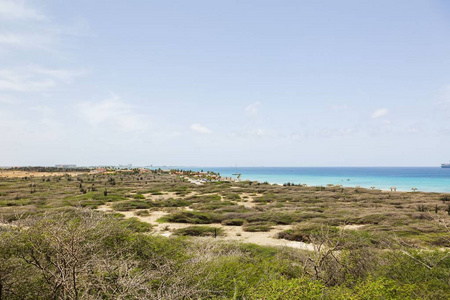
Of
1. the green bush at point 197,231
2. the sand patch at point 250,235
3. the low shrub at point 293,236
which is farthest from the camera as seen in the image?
the green bush at point 197,231

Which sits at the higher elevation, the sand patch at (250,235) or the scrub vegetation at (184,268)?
the scrub vegetation at (184,268)

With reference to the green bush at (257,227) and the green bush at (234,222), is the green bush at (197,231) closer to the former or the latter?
the green bush at (257,227)

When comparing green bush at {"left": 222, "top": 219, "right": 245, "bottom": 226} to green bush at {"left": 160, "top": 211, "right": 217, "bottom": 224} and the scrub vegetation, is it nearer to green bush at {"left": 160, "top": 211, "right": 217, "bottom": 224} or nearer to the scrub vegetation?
green bush at {"left": 160, "top": 211, "right": 217, "bottom": 224}

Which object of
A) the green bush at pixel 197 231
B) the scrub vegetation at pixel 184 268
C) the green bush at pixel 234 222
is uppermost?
the scrub vegetation at pixel 184 268

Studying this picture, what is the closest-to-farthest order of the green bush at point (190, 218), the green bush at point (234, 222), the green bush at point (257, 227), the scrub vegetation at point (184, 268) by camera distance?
the scrub vegetation at point (184, 268)
the green bush at point (257, 227)
the green bush at point (234, 222)
the green bush at point (190, 218)

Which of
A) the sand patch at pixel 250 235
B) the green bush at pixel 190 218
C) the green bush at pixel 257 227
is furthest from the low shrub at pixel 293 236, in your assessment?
the green bush at pixel 190 218

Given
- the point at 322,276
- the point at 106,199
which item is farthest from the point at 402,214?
the point at 106,199

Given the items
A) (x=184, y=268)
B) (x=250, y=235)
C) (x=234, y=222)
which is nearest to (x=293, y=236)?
(x=250, y=235)

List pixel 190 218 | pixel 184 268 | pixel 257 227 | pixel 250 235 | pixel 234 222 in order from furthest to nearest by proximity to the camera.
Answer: pixel 190 218
pixel 234 222
pixel 257 227
pixel 250 235
pixel 184 268

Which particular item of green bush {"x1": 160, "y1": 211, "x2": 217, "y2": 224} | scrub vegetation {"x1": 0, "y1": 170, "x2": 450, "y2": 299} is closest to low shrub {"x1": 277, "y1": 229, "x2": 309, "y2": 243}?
scrub vegetation {"x1": 0, "y1": 170, "x2": 450, "y2": 299}

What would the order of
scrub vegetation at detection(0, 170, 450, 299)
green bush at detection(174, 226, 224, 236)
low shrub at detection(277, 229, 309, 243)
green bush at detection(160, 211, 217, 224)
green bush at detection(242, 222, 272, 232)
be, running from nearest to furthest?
scrub vegetation at detection(0, 170, 450, 299) → low shrub at detection(277, 229, 309, 243) → green bush at detection(174, 226, 224, 236) → green bush at detection(242, 222, 272, 232) → green bush at detection(160, 211, 217, 224)

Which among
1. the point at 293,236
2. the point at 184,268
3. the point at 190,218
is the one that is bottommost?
the point at 190,218

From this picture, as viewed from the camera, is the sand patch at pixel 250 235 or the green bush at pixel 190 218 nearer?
the sand patch at pixel 250 235

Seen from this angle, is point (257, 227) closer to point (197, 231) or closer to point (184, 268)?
point (197, 231)
